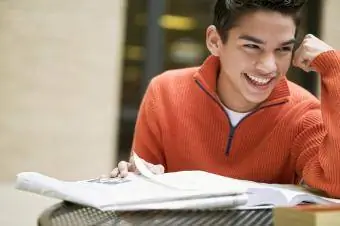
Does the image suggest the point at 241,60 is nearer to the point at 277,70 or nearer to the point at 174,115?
the point at 277,70

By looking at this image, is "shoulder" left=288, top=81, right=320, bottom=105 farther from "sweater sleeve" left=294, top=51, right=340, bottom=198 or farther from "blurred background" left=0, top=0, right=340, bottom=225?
"blurred background" left=0, top=0, right=340, bottom=225

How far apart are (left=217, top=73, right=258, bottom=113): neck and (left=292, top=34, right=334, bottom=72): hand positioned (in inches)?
6.5

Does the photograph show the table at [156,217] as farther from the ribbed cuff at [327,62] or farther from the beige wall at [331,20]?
the beige wall at [331,20]

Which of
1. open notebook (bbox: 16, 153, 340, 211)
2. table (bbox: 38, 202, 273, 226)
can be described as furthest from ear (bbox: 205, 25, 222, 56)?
table (bbox: 38, 202, 273, 226)

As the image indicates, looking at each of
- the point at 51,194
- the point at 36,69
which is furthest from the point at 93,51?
the point at 51,194

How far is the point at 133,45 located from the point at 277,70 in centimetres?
242

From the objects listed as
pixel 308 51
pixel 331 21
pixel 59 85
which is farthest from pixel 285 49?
pixel 331 21

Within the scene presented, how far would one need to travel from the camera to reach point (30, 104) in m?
3.06

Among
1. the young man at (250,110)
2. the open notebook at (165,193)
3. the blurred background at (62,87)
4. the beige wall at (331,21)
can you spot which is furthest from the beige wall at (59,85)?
the open notebook at (165,193)

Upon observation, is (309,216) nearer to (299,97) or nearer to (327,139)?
(327,139)

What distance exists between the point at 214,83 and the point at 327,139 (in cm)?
36

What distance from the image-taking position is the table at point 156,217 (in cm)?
70

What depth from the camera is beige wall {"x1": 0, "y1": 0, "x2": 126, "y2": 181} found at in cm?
303

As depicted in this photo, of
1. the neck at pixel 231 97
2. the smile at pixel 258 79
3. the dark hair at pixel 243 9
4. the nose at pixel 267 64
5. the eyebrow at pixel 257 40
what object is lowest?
the neck at pixel 231 97
